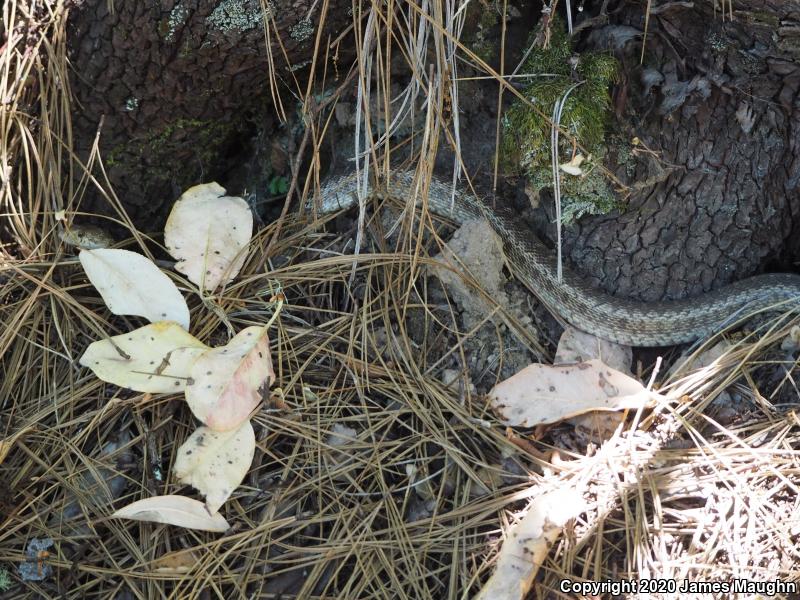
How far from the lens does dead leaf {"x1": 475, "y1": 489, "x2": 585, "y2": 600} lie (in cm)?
206

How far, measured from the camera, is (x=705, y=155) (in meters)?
2.88

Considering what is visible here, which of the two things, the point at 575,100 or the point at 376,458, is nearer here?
the point at 376,458

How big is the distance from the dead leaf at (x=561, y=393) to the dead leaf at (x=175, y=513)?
1018mm

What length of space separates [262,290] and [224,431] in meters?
0.61

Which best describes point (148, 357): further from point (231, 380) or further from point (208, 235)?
point (208, 235)

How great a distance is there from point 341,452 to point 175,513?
1.83ft

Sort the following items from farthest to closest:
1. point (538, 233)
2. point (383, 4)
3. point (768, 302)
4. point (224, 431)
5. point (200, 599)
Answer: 1. point (538, 233)
2. point (768, 302)
3. point (383, 4)
4. point (224, 431)
5. point (200, 599)

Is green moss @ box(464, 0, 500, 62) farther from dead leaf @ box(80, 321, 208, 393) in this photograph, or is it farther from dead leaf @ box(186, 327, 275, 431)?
dead leaf @ box(80, 321, 208, 393)

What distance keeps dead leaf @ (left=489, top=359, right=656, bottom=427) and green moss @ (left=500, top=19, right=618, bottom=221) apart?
0.77m

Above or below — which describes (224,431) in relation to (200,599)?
above

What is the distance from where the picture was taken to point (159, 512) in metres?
2.23

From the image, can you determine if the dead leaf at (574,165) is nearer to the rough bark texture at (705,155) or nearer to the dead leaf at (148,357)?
the rough bark texture at (705,155)

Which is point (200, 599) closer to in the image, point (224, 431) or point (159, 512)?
point (159, 512)

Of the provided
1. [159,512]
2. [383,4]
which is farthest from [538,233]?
[159,512]
